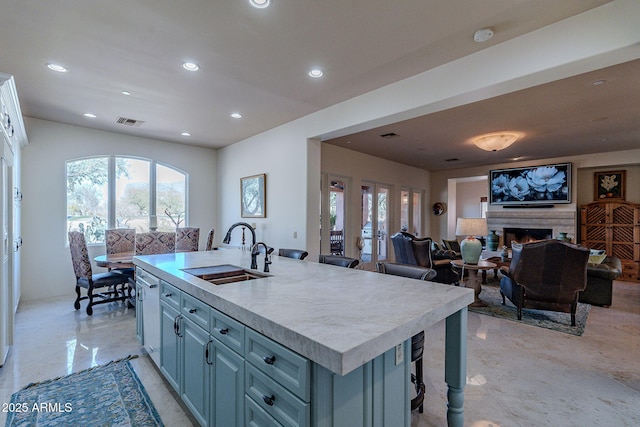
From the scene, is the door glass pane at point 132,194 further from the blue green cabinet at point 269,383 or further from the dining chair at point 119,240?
the blue green cabinet at point 269,383

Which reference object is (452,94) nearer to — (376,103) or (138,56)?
(376,103)

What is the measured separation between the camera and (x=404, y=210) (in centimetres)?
824

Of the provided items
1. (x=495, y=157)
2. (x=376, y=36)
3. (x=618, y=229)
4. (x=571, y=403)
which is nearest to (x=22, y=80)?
(x=376, y=36)

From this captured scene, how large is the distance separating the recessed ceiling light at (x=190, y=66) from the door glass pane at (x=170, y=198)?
11.4ft

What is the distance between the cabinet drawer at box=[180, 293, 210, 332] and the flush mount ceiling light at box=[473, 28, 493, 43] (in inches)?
110

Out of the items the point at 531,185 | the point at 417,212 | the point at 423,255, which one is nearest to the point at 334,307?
the point at 423,255

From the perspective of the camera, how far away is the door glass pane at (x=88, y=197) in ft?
16.3

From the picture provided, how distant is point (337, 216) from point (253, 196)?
6.44 feet

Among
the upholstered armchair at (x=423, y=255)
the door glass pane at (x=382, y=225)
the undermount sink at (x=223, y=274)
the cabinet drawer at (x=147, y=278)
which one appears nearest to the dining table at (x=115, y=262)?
the cabinet drawer at (x=147, y=278)

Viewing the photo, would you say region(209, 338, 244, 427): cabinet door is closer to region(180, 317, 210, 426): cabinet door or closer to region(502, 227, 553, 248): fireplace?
region(180, 317, 210, 426): cabinet door

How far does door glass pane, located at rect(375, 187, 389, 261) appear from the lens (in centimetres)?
739

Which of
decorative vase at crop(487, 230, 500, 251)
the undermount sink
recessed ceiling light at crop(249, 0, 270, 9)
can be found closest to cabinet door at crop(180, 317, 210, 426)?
the undermount sink

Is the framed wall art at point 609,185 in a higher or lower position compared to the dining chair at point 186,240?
higher

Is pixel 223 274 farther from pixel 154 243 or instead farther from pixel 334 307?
pixel 154 243
